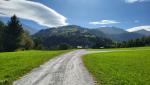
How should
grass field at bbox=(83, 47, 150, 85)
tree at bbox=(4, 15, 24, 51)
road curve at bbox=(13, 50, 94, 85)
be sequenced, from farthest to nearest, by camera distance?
tree at bbox=(4, 15, 24, 51), grass field at bbox=(83, 47, 150, 85), road curve at bbox=(13, 50, 94, 85)

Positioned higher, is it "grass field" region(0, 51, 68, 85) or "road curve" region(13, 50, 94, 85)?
"grass field" region(0, 51, 68, 85)

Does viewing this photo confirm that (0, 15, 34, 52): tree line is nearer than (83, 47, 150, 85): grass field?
No

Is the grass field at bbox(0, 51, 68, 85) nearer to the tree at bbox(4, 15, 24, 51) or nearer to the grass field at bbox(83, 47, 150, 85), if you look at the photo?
the grass field at bbox(83, 47, 150, 85)

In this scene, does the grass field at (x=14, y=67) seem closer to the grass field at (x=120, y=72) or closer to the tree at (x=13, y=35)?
the grass field at (x=120, y=72)

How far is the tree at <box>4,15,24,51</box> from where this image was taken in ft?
310

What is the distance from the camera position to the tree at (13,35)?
310 ft

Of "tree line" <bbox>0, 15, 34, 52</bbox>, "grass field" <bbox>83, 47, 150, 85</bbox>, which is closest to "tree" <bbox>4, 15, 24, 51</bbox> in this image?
"tree line" <bbox>0, 15, 34, 52</bbox>

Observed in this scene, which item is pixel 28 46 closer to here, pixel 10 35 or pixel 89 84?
pixel 10 35

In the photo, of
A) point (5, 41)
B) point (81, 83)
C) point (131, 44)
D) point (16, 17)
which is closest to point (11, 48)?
point (5, 41)

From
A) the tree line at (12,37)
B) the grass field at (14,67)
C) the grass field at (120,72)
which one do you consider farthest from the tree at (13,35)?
the grass field at (120,72)

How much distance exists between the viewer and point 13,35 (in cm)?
9556

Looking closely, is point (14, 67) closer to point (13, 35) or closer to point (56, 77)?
point (56, 77)

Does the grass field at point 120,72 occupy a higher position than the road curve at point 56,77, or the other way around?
the road curve at point 56,77

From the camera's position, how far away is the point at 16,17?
100 meters
